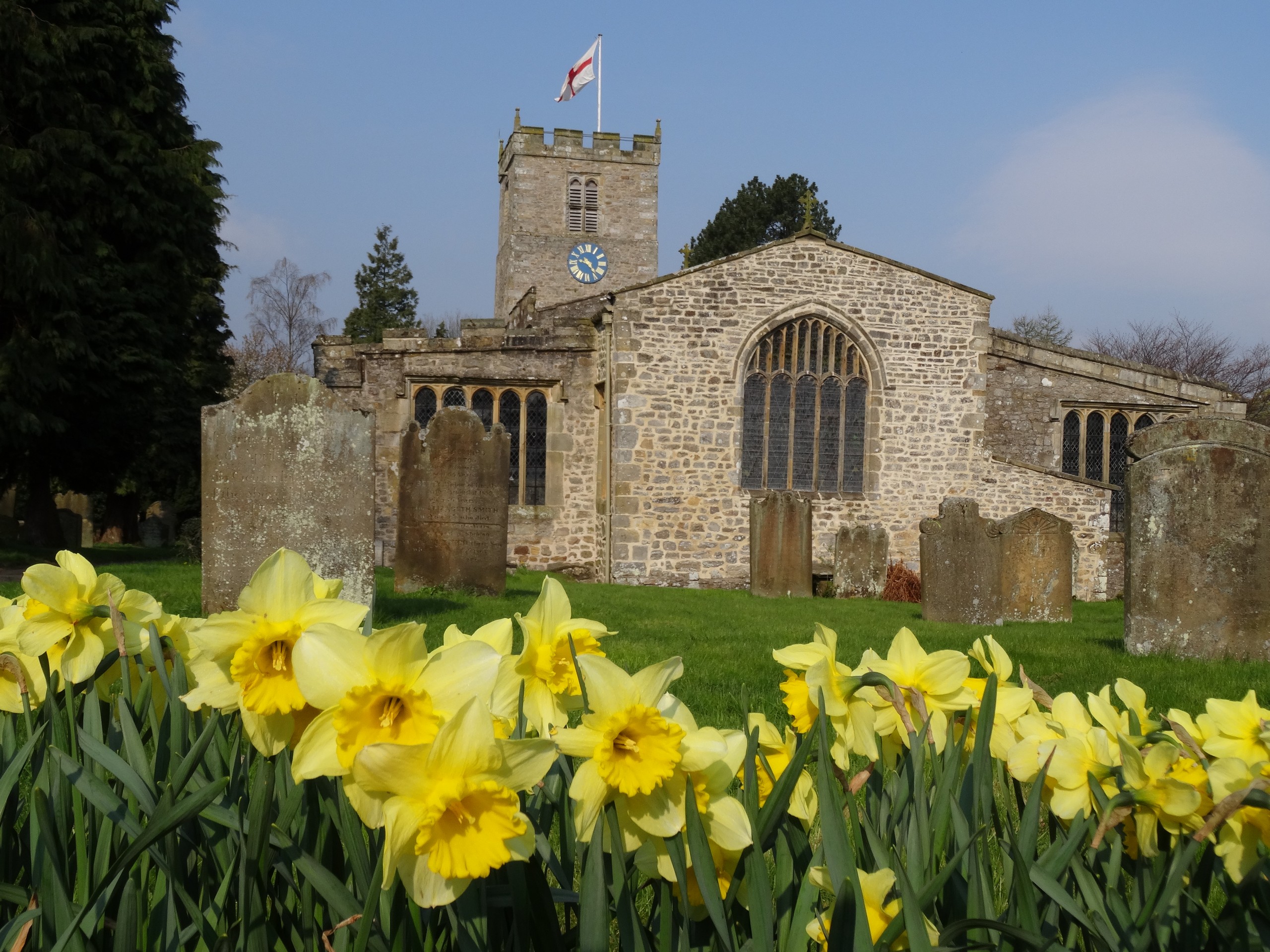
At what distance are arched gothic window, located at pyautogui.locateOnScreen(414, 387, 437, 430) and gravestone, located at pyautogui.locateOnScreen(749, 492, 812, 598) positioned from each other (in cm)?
635

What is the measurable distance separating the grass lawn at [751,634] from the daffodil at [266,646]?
6.94 ft

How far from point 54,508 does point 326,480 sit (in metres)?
12.8

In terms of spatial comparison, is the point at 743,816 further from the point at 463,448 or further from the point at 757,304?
the point at 757,304

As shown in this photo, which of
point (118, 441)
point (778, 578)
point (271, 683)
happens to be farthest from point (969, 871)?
point (118, 441)

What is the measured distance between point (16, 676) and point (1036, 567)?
37.8ft

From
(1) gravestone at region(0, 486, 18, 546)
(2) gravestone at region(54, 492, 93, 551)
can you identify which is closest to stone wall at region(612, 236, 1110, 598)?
(1) gravestone at region(0, 486, 18, 546)

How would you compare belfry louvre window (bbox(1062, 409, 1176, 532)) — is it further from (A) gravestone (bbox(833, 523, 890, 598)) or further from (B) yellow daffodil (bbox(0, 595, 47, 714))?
(B) yellow daffodil (bbox(0, 595, 47, 714))

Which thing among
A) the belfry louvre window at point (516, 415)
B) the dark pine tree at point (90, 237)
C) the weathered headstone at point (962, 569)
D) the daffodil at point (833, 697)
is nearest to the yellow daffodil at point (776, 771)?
the daffodil at point (833, 697)

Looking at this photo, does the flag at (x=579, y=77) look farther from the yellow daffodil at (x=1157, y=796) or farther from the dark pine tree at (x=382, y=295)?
the yellow daffodil at (x=1157, y=796)

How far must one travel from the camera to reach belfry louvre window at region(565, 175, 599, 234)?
1522 inches

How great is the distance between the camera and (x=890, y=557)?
18469 millimetres

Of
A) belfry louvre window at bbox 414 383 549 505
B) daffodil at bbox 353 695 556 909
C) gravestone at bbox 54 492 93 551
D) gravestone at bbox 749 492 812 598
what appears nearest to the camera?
daffodil at bbox 353 695 556 909

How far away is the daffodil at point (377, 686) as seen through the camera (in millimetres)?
1166

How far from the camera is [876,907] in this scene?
49.8 inches
